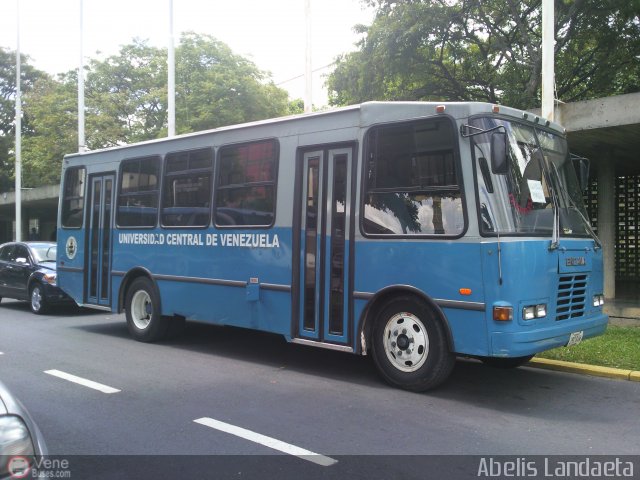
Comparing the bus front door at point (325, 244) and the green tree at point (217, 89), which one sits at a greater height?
A: the green tree at point (217, 89)

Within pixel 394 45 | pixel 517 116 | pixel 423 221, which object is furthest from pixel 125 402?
pixel 394 45

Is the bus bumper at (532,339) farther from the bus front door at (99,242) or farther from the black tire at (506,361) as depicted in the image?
the bus front door at (99,242)

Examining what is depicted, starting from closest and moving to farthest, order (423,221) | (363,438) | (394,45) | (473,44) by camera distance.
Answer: (363,438) < (423,221) < (394,45) < (473,44)

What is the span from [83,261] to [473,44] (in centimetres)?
1374

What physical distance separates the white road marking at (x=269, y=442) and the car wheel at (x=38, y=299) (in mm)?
8834

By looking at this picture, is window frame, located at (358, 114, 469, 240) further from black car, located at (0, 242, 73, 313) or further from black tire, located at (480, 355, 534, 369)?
black car, located at (0, 242, 73, 313)

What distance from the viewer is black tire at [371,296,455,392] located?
582 centimetres

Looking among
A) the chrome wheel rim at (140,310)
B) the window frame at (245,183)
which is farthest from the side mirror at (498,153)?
the chrome wheel rim at (140,310)

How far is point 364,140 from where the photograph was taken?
6.42 metres

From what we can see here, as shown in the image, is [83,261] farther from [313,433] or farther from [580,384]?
[580,384]

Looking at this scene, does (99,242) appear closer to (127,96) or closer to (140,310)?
(140,310)

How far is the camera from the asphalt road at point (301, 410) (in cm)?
447

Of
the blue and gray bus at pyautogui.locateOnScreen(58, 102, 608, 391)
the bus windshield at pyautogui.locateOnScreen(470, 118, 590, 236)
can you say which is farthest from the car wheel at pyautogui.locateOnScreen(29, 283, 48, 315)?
the bus windshield at pyautogui.locateOnScreen(470, 118, 590, 236)

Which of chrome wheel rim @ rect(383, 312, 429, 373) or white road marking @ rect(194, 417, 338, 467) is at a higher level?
chrome wheel rim @ rect(383, 312, 429, 373)
